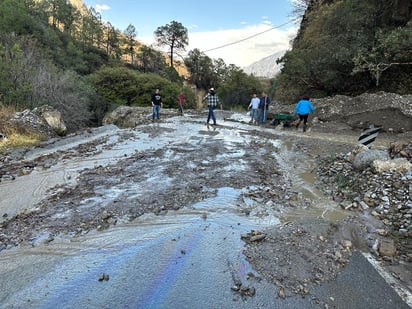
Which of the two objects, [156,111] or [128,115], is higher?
[156,111]

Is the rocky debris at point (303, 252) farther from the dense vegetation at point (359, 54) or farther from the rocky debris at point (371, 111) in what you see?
the dense vegetation at point (359, 54)

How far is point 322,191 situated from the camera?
6480 millimetres

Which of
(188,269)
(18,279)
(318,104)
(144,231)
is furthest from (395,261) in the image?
(318,104)

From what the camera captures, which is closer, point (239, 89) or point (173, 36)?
point (239, 89)

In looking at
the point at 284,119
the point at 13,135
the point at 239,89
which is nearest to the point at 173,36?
the point at 239,89

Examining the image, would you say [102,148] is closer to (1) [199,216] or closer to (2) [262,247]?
(1) [199,216]

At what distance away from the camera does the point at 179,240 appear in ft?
14.6

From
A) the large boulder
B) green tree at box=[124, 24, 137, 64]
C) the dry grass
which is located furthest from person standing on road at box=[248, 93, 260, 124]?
green tree at box=[124, 24, 137, 64]

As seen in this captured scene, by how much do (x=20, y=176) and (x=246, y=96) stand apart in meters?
33.3

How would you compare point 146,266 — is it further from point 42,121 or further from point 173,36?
point 173,36

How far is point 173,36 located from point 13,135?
152 ft

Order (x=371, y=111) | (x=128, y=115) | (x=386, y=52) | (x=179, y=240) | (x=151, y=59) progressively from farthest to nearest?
(x=151, y=59)
(x=128, y=115)
(x=386, y=52)
(x=371, y=111)
(x=179, y=240)

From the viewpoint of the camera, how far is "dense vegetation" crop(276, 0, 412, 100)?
15.5m

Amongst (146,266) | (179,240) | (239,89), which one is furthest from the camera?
(239,89)
